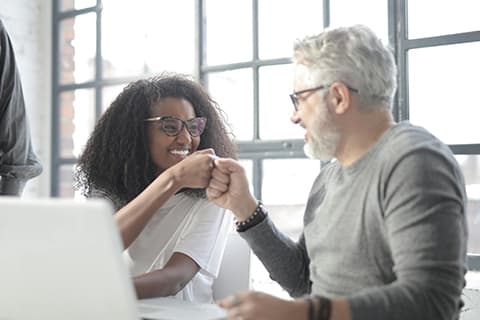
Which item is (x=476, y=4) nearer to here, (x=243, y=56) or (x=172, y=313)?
(x=243, y=56)

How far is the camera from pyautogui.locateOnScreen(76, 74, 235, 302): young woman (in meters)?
1.56

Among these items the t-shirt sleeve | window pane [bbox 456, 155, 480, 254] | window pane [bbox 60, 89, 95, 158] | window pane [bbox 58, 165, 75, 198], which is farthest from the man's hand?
window pane [bbox 58, 165, 75, 198]

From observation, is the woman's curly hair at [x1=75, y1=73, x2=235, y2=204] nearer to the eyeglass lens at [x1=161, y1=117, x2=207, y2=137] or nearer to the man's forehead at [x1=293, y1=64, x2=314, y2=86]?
the eyeglass lens at [x1=161, y1=117, x2=207, y2=137]

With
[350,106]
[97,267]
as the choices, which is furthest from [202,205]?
[97,267]

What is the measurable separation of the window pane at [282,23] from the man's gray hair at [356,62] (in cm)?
142

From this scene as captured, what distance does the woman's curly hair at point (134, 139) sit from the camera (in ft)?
6.17

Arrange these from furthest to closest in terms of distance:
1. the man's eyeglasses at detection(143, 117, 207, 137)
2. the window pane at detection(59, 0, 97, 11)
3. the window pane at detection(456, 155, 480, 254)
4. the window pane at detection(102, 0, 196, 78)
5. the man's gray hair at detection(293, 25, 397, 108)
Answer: the window pane at detection(59, 0, 97, 11)
the window pane at detection(102, 0, 196, 78)
the window pane at detection(456, 155, 480, 254)
the man's eyeglasses at detection(143, 117, 207, 137)
the man's gray hair at detection(293, 25, 397, 108)

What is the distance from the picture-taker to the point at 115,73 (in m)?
3.46

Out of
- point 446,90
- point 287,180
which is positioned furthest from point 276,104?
point 446,90

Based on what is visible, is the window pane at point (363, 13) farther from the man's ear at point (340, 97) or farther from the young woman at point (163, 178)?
the man's ear at point (340, 97)

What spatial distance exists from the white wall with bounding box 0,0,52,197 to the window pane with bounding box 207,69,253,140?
1327mm

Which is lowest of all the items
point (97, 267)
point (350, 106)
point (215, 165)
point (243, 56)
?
point (97, 267)

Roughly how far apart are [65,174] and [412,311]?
121 inches

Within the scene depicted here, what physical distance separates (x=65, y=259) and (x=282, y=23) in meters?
2.21
